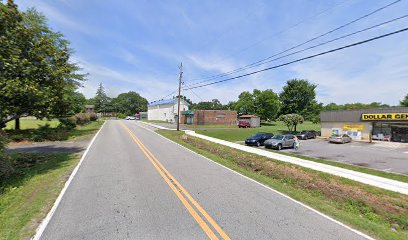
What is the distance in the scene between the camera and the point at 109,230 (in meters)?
4.63

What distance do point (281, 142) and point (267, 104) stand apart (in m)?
57.1

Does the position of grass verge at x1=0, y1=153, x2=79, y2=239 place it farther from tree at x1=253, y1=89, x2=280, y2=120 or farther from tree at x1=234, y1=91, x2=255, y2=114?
tree at x1=234, y1=91, x2=255, y2=114

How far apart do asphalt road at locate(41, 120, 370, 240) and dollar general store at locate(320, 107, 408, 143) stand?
29082 millimetres

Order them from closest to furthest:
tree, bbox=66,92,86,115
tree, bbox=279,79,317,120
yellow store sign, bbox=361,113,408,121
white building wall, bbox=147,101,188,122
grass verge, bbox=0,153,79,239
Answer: grass verge, bbox=0,153,79,239
tree, bbox=66,92,86,115
yellow store sign, bbox=361,113,408,121
tree, bbox=279,79,317,120
white building wall, bbox=147,101,188,122

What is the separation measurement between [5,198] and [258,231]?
7.49 metres

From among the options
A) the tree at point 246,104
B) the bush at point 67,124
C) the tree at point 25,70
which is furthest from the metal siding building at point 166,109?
the tree at point 25,70

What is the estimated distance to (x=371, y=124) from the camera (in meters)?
30.0

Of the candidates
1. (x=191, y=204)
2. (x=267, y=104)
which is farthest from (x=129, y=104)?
(x=191, y=204)

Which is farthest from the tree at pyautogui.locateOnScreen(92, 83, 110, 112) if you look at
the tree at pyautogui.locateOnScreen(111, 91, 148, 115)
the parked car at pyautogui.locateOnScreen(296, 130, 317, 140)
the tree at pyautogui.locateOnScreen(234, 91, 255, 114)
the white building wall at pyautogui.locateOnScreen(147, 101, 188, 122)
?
the parked car at pyautogui.locateOnScreen(296, 130, 317, 140)

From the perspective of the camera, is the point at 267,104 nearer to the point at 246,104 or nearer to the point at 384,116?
the point at 246,104

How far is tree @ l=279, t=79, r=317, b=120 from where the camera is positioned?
5822cm

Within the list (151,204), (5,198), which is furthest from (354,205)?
(5,198)

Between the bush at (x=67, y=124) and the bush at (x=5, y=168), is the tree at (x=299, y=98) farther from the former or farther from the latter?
the bush at (x=5, y=168)

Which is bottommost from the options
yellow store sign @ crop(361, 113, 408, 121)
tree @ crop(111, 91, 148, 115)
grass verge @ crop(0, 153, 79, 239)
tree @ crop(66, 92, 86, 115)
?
grass verge @ crop(0, 153, 79, 239)
